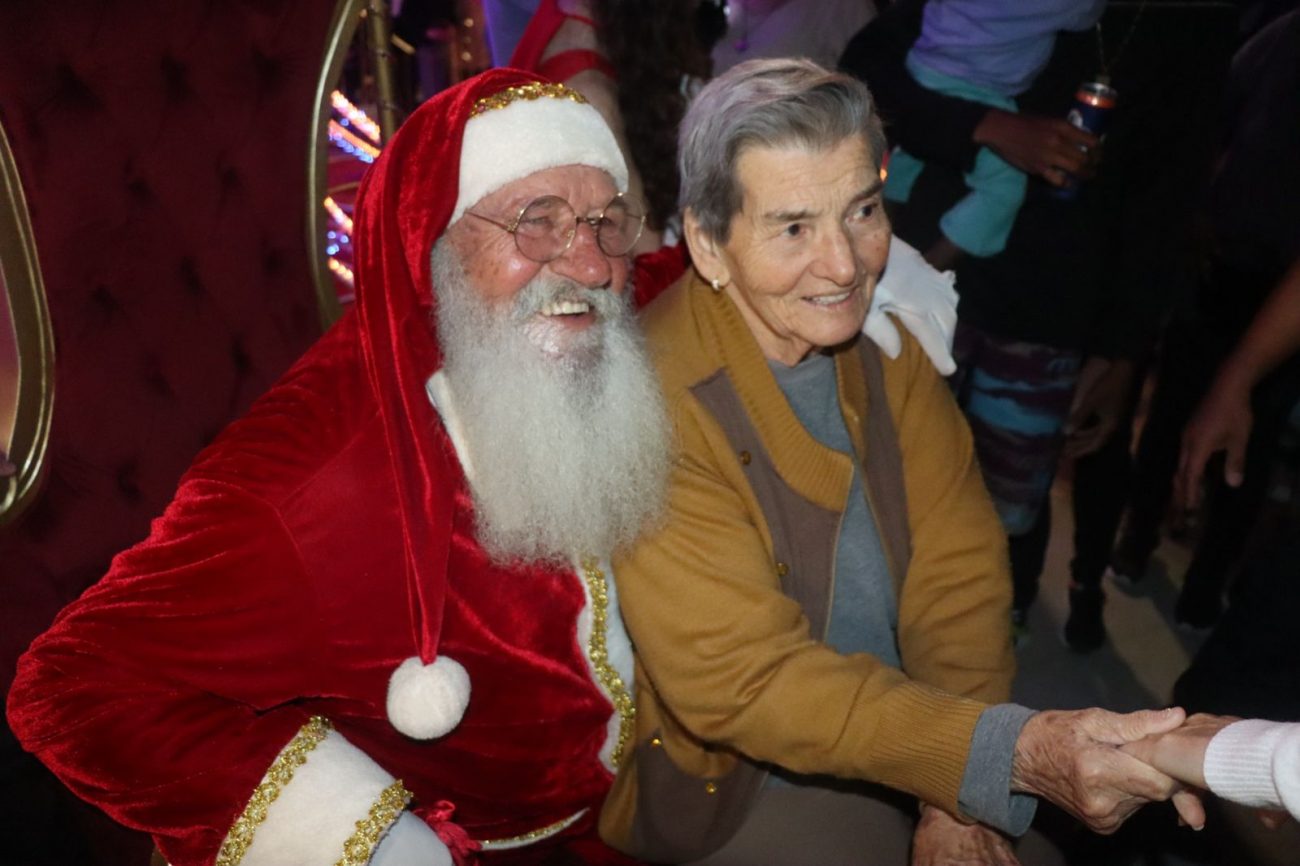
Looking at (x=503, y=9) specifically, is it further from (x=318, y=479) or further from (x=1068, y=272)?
(x=318, y=479)

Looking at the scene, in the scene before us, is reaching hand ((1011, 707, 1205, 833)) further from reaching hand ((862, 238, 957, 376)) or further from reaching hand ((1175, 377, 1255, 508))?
reaching hand ((1175, 377, 1255, 508))

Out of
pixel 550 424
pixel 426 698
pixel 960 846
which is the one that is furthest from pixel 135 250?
pixel 960 846

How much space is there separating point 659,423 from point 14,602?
1229 mm

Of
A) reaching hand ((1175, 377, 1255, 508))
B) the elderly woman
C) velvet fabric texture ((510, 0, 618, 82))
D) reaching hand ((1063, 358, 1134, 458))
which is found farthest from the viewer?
reaching hand ((1063, 358, 1134, 458))

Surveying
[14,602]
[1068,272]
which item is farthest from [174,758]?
[1068,272]

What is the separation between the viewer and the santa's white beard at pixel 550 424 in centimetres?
154

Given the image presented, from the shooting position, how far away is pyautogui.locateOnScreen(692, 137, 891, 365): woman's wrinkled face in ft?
4.94

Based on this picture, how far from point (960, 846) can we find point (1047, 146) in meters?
1.65

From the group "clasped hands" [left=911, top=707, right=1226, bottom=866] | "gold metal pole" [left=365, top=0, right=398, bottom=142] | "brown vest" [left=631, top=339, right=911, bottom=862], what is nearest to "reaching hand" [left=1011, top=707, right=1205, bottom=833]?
"clasped hands" [left=911, top=707, right=1226, bottom=866]

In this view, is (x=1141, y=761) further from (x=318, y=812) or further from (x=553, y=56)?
(x=553, y=56)

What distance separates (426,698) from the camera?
4.60ft

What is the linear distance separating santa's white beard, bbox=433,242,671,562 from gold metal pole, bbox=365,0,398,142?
1.15 m

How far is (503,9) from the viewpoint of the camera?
324cm

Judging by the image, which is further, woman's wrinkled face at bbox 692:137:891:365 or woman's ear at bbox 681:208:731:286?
woman's ear at bbox 681:208:731:286
